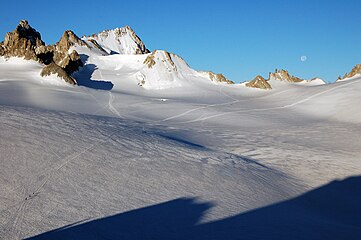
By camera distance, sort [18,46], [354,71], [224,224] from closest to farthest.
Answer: [224,224] < [18,46] < [354,71]

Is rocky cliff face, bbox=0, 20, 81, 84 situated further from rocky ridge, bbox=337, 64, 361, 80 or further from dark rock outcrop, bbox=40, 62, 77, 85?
rocky ridge, bbox=337, 64, 361, 80

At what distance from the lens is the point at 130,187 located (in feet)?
25.1

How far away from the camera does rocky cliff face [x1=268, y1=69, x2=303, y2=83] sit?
163 ft

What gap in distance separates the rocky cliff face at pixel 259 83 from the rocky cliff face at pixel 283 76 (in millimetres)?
5557

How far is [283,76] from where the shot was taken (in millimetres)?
50344

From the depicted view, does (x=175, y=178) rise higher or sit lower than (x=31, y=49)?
lower

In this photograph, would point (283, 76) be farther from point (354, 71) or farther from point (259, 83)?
point (354, 71)

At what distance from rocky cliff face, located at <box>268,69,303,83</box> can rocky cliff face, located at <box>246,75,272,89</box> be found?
5557mm

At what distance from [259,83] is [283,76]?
7.77m

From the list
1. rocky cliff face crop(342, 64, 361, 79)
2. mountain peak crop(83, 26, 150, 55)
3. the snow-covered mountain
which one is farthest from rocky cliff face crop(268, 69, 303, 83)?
mountain peak crop(83, 26, 150, 55)

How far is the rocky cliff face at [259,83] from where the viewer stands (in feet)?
146

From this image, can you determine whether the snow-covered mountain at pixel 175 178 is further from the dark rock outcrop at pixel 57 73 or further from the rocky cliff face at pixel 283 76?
the rocky cliff face at pixel 283 76

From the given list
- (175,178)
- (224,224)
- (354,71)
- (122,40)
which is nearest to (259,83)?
(354,71)

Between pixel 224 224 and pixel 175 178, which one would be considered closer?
pixel 224 224
